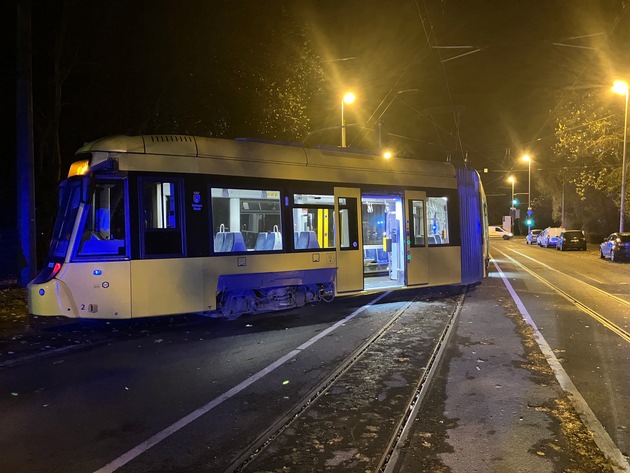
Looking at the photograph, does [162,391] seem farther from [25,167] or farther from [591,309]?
[591,309]

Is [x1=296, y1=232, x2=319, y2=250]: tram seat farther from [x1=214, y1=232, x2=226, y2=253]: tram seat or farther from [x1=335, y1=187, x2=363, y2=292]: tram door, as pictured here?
[x1=214, y1=232, x2=226, y2=253]: tram seat

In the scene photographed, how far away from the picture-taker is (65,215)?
8.85m

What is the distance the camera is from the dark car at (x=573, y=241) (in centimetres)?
3700

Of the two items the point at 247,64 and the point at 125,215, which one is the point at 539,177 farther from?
the point at 125,215

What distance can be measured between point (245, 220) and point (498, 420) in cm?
622

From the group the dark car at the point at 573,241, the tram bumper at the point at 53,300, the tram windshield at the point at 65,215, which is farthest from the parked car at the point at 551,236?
the tram bumper at the point at 53,300

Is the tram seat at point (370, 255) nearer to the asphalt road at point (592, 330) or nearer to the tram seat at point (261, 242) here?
the asphalt road at point (592, 330)

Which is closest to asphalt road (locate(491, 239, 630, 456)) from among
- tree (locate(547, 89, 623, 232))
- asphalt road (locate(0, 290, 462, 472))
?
asphalt road (locate(0, 290, 462, 472))

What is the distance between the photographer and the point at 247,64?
48.6 feet

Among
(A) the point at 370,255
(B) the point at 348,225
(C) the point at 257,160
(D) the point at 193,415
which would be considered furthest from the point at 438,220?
(D) the point at 193,415

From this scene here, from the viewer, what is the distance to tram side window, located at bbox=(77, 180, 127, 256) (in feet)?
27.8

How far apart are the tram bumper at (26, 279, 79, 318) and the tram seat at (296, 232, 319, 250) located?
14.0ft

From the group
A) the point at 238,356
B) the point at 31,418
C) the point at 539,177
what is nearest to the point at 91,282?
the point at 238,356

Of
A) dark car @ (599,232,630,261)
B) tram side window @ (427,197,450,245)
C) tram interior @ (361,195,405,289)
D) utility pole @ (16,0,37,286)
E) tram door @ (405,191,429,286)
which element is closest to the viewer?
utility pole @ (16,0,37,286)
